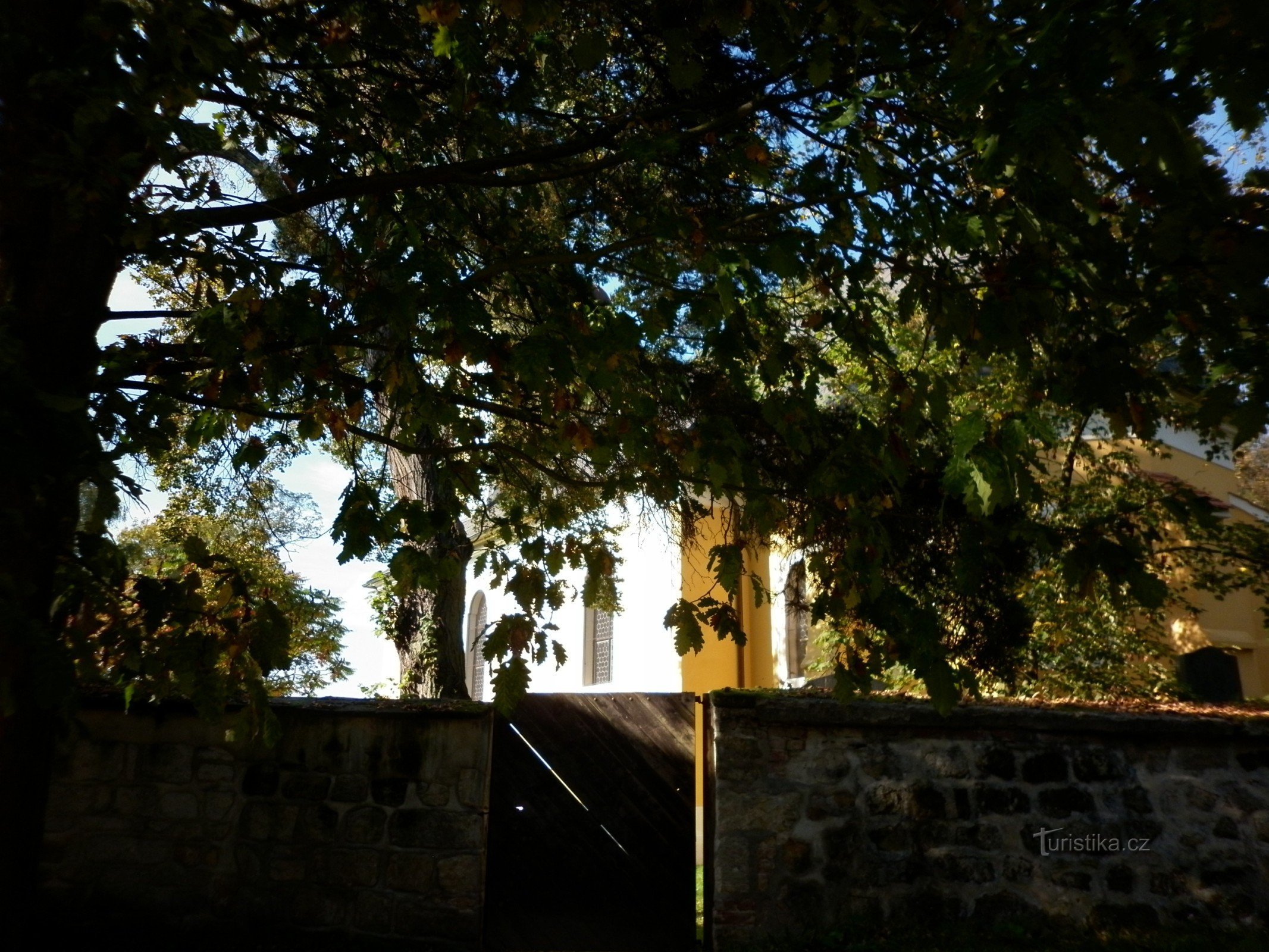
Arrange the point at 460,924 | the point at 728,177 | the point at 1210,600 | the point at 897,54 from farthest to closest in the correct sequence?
the point at 1210,600
the point at 728,177
the point at 460,924
the point at 897,54

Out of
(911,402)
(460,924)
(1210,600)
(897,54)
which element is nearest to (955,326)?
(911,402)

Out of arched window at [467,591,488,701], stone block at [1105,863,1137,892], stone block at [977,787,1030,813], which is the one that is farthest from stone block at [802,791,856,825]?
arched window at [467,591,488,701]

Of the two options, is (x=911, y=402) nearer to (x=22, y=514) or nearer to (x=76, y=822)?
(x=22, y=514)

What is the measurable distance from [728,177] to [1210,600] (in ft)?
38.4

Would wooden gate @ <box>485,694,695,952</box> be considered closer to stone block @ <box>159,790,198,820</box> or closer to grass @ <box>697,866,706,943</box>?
grass @ <box>697,866,706,943</box>

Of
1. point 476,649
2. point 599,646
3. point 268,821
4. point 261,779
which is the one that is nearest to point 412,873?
point 268,821

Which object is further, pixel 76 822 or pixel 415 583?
pixel 76 822

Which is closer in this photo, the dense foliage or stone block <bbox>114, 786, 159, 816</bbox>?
the dense foliage

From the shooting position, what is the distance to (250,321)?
4.11 metres

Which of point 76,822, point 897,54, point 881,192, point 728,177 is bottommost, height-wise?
point 76,822

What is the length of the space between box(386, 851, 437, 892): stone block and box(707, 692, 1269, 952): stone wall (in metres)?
1.42

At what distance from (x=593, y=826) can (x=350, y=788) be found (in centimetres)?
135

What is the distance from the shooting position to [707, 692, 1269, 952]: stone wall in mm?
5188

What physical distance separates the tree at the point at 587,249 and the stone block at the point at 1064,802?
1.80 meters
